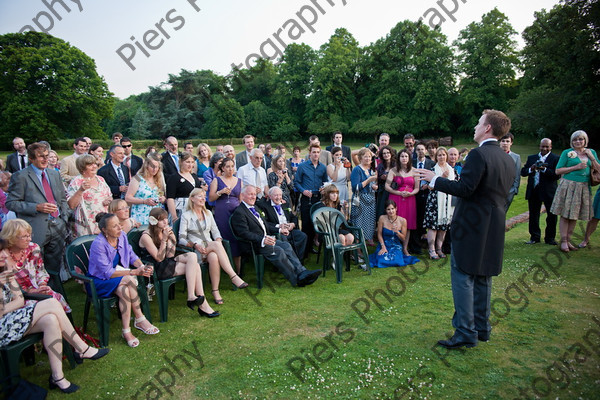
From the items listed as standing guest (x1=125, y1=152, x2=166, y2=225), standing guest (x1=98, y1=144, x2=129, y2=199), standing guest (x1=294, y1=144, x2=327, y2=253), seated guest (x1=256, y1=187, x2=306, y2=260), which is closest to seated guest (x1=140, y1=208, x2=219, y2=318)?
standing guest (x1=125, y1=152, x2=166, y2=225)

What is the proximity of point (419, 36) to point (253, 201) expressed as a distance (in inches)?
1596

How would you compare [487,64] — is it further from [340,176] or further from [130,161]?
[130,161]

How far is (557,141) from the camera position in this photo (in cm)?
2969

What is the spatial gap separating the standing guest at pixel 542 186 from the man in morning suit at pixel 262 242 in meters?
4.74

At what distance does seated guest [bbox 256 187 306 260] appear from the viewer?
18.3 feet

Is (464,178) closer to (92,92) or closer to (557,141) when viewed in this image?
(557,141)

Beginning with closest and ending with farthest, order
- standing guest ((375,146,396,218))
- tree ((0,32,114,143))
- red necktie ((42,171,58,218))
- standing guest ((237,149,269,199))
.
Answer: red necktie ((42,171,58,218)) < standing guest ((237,149,269,199)) < standing guest ((375,146,396,218)) < tree ((0,32,114,143))

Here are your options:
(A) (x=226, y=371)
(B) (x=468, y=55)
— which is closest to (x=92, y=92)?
(B) (x=468, y=55)

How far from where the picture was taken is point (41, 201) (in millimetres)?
4383

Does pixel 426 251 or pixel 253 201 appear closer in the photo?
pixel 253 201

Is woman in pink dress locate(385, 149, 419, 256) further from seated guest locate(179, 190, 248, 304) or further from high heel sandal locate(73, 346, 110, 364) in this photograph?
high heel sandal locate(73, 346, 110, 364)

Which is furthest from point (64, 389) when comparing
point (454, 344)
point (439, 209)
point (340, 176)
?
point (439, 209)

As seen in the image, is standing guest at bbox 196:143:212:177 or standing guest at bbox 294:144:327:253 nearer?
standing guest at bbox 294:144:327:253

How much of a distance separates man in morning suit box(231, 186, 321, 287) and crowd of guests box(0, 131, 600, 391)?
0.02 m
